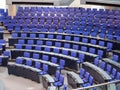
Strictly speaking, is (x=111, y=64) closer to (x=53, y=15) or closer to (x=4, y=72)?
(x=4, y=72)

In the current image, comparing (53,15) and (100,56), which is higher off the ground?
(53,15)

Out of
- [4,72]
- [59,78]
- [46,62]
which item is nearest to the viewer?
[59,78]

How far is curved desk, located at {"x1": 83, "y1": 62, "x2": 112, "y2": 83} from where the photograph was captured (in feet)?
29.3

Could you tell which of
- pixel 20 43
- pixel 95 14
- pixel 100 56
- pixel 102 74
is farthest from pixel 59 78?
pixel 95 14

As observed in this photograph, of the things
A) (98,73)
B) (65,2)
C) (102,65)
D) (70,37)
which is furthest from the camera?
(65,2)

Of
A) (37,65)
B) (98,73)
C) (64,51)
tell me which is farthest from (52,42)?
(98,73)

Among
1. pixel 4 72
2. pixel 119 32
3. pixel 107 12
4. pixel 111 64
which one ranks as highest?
pixel 107 12

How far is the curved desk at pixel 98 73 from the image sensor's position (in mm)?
8942

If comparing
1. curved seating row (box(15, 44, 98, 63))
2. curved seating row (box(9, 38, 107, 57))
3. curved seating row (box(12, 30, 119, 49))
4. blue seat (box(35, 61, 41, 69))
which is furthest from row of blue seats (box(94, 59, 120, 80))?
blue seat (box(35, 61, 41, 69))

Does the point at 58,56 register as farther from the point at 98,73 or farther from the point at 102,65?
the point at 98,73

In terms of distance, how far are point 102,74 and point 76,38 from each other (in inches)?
204

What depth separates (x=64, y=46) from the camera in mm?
13867

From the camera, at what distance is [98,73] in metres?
9.66

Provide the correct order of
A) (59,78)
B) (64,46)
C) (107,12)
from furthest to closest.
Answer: (107,12) → (64,46) → (59,78)
